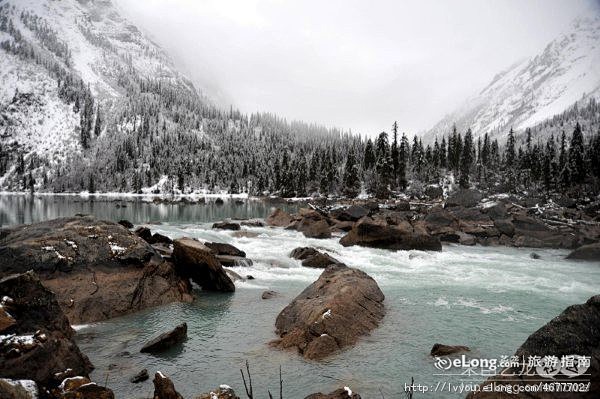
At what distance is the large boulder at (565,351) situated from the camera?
6.96 meters

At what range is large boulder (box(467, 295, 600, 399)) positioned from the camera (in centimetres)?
696

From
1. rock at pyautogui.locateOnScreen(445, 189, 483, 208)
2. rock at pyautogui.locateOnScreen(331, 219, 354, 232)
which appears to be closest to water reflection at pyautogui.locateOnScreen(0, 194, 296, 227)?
rock at pyautogui.locateOnScreen(331, 219, 354, 232)

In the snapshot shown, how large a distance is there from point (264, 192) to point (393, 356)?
530 ft

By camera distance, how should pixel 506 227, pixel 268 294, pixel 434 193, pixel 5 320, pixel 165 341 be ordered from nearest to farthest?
pixel 5 320 < pixel 165 341 < pixel 268 294 < pixel 506 227 < pixel 434 193

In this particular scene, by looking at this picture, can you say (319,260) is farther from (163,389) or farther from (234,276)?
(163,389)

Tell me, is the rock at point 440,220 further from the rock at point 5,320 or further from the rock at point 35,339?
the rock at point 5,320

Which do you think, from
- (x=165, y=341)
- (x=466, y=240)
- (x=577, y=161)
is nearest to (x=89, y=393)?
(x=165, y=341)

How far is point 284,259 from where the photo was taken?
28281mm

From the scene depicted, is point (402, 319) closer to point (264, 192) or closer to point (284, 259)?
point (284, 259)

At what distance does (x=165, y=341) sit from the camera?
41.1ft

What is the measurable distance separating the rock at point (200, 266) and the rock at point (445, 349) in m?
11.2

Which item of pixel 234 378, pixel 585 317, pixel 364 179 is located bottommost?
pixel 234 378

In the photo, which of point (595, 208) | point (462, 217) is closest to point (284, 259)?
point (462, 217)

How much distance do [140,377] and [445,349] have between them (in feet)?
30.5
